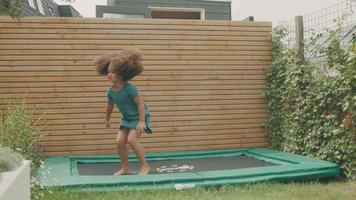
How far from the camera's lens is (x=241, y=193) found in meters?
3.81

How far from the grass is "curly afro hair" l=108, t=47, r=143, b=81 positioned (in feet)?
4.81

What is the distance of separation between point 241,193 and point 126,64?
1.84 m

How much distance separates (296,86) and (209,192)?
7.32ft

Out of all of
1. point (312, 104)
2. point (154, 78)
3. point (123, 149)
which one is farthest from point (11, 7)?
point (312, 104)

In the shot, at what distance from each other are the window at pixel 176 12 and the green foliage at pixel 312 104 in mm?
6104

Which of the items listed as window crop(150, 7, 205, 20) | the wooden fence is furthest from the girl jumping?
window crop(150, 7, 205, 20)

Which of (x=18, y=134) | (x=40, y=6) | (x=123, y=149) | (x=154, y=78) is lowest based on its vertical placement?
(x=123, y=149)

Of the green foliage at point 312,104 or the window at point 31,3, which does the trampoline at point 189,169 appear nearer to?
the green foliage at point 312,104

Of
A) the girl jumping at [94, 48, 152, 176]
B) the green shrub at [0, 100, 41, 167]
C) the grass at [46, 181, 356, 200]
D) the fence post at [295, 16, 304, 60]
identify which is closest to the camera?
the grass at [46, 181, 356, 200]

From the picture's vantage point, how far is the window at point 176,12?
12094 mm

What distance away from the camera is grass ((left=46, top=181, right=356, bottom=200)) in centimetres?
359

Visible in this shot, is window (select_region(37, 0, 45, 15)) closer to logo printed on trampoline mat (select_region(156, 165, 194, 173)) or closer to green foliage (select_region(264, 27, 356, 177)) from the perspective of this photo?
green foliage (select_region(264, 27, 356, 177))

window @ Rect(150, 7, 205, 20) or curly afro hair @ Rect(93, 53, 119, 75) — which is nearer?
curly afro hair @ Rect(93, 53, 119, 75)

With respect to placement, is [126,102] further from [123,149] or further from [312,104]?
[312,104]
